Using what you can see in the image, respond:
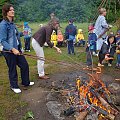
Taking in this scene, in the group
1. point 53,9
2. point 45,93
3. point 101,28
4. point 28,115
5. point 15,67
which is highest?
point 53,9

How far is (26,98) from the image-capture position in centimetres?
616

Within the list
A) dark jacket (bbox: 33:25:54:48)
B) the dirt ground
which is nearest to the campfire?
the dirt ground

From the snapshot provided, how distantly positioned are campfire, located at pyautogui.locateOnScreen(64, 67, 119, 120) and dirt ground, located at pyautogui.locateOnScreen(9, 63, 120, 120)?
9.6 inches

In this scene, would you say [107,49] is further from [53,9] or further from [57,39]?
[53,9]

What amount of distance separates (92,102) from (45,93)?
4.55 ft

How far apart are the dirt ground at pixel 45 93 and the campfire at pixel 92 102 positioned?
244 mm

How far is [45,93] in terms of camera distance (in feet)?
20.8

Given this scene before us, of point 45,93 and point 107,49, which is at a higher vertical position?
point 107,49

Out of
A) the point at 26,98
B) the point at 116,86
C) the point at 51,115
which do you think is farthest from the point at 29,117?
the point at 116,86

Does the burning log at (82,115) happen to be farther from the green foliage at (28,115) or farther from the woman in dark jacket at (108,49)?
the woman in dark jacket at (108,49)

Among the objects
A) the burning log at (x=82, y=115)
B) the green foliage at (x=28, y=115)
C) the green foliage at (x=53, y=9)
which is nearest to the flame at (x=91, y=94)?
the burning log at (x=82, y=115)

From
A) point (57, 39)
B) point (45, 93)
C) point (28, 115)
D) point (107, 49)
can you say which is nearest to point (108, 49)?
point (107, 49)

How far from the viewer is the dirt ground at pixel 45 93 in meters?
5.42

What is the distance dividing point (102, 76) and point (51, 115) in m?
2.84
